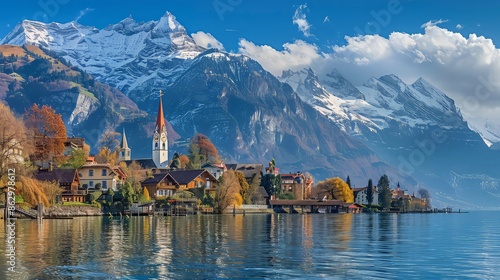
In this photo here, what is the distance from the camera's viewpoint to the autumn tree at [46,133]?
13750 cm

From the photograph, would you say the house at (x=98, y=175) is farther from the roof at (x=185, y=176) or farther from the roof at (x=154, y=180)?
the roof at (x=185, y=176)

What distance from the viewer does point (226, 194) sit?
486 ft

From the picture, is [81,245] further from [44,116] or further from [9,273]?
[44,116]

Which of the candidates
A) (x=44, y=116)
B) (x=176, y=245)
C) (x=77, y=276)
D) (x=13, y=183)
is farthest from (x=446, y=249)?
(x=44, y=116)

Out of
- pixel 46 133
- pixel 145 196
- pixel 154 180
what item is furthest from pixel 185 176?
pixel 46 133

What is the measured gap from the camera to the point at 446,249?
5984 cm

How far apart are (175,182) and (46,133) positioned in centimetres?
2823

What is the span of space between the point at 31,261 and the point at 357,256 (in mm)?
21313

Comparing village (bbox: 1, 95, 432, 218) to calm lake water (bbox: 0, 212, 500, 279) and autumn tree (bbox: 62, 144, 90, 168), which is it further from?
calm lake water (bbox: 0, 212, 500, 279)

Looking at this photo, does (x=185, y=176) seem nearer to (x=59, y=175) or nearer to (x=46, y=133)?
(x=46, y=133)

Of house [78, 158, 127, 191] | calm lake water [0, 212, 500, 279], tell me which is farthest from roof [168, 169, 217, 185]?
calm lake water [0, 212, 500, 279]

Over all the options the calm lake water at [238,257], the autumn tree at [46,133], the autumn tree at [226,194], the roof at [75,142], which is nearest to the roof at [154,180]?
the autumn tree at [226,194]

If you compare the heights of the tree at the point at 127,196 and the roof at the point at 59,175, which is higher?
the roof at the point at 59,175

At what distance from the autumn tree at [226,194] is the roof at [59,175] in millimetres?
31399
